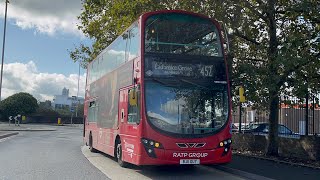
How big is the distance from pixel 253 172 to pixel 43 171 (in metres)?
5.92

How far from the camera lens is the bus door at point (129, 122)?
35.6ft

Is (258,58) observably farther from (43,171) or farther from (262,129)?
(43,171)

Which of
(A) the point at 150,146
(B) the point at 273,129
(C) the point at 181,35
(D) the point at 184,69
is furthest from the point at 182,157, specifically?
(B) the point at 273,129

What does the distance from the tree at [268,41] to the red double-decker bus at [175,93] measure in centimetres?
260

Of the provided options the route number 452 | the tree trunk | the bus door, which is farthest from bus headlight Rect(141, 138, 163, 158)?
the tree trunk

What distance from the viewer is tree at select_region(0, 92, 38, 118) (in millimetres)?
63125

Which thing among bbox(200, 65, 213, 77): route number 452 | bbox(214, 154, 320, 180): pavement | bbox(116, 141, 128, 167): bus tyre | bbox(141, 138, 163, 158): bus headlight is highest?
bbox(200, 65, 213, 77): route number 452

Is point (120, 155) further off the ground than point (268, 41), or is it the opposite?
point (268, 41)

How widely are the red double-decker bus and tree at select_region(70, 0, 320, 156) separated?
2.60m

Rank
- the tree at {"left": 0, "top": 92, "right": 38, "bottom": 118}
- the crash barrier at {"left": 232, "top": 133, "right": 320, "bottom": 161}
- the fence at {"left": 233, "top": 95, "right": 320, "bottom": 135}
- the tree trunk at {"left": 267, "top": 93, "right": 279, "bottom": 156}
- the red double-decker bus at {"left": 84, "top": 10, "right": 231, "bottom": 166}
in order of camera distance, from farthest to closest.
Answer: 1. the tree at {"left": 0, "top": 92, "right": 38, "bottom": 118}
2. the tree trunk at {"left": 267, "top": 93, "right": 279, "bottom": 156}
3. the fence at {"left": 233, "top": 95, "right": 320, "bottom": 135}
4. the crash barrier at {"left": 232, "top": 133, "right": 320, "bottom": 161}
5. the red double-decker bus at {"left": 84, "top": 10, "right": 231, "bottom": 166}

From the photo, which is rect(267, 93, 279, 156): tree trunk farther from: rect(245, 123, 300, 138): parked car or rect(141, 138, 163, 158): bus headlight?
rect(141, 138, 163, 158): bus headlight

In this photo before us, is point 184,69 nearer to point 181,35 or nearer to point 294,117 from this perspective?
point 181,35

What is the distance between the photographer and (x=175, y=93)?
10867 mm

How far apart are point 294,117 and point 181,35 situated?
319 inches
